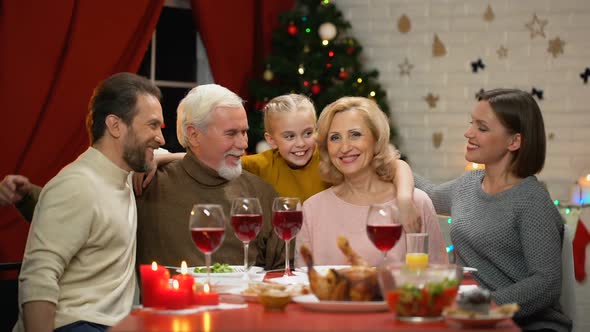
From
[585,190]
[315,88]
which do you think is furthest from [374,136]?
[585,190]

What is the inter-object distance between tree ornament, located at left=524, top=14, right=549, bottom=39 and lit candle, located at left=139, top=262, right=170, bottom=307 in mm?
4780

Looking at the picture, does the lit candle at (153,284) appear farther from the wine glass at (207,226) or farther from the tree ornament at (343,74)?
the tree ornament at (343,74)

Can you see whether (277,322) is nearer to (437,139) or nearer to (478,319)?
(478,319)

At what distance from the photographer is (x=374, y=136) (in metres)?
3.23

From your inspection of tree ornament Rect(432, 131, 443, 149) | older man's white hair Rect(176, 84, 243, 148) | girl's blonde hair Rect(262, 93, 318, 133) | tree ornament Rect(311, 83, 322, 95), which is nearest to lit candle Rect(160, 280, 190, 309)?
older man's white hair Rect(176, 84, 243, 148)

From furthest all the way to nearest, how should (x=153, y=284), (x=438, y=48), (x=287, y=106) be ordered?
1. (x=438, y=48)
2. (x=287, y=106)
3. (x=153, y=284)

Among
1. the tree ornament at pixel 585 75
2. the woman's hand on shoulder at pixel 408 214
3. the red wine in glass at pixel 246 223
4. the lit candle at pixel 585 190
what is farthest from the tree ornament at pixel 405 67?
the red wine in glass at pixel 246 223

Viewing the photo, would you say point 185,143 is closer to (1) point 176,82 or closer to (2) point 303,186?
(2) point 303,186

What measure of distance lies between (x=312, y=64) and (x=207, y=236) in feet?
13.1

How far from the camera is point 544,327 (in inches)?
118

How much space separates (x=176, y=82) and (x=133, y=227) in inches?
136

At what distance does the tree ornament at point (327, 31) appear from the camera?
6.10m

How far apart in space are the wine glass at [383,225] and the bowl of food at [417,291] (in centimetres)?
40

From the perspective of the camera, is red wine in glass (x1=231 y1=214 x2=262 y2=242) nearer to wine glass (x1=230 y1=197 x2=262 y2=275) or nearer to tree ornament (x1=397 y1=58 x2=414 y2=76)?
wine glass (x1=230 y1=197 x2=262 y2=275)
